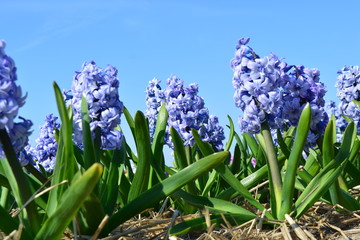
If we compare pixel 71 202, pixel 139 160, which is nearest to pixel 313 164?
pixel 139 160

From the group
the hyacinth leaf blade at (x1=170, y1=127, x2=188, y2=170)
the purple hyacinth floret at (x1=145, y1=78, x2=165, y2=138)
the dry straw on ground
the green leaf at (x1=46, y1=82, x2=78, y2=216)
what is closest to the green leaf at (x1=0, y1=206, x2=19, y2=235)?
the green leaf at (x1=46, y1=82, x2=78, y2=216)

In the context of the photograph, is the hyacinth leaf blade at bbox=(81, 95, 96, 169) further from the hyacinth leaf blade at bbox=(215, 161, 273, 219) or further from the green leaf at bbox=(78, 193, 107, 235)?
the hyacinth leaf blade at bbox=(215, 161, 273, 219)

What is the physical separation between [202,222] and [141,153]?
0.58 meters

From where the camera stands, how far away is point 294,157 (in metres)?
3.57

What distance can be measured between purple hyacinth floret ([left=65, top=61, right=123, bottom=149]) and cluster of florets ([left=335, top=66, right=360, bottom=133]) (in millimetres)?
3604

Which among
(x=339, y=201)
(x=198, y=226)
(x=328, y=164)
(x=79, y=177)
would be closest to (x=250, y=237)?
(x=198, y=226)

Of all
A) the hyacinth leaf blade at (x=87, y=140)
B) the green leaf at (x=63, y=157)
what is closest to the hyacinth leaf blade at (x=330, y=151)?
the hyacinth leaf blade at (x=87, y=140)

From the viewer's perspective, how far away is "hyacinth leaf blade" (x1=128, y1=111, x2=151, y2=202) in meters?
3.45

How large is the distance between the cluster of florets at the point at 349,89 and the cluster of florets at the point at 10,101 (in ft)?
14.8

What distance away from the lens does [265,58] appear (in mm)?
3586

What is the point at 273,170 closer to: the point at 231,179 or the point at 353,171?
the point at 231,179

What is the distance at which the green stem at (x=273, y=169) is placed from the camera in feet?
12.0

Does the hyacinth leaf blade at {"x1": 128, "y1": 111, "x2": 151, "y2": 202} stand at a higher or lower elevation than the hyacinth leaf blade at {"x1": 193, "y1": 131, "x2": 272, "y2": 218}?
higher

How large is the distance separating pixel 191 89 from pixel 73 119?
5.68ft
